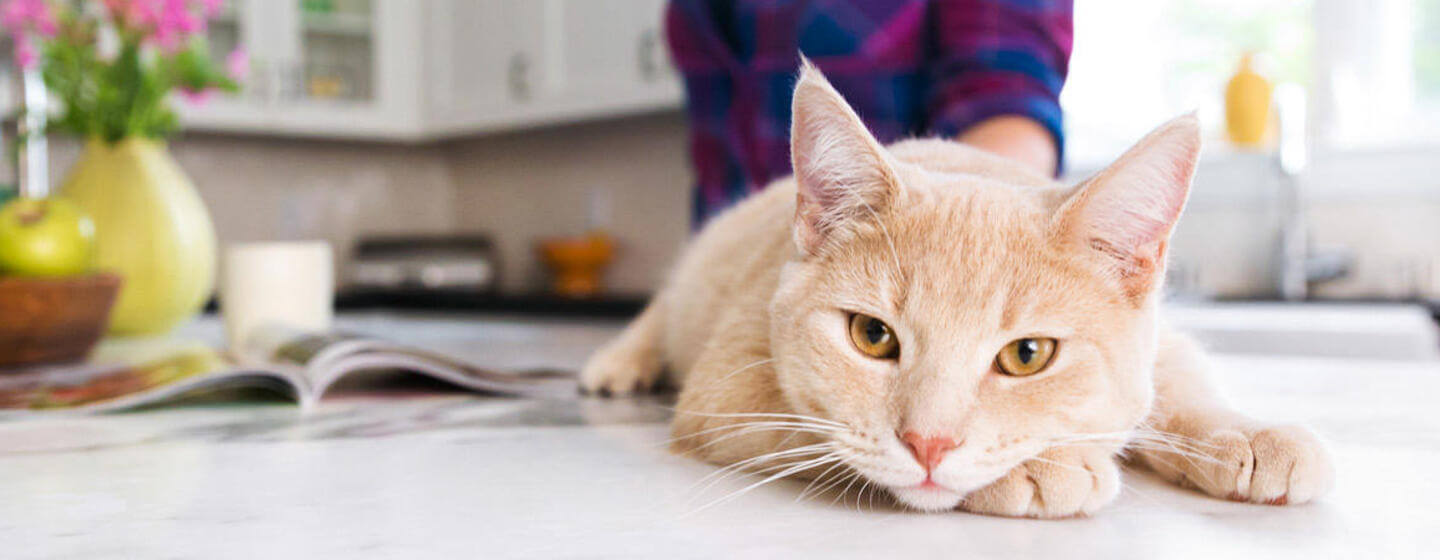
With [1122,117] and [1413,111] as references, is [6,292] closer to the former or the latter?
[1122,117]

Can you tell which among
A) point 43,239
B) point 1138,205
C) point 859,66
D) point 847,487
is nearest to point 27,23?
point 43,239

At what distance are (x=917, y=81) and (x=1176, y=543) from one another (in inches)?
49.1

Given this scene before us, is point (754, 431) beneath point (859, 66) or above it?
beneath

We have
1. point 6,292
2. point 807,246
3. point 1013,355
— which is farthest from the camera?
point 6,292

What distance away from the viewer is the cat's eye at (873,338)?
749mm

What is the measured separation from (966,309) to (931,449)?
0.11 metres

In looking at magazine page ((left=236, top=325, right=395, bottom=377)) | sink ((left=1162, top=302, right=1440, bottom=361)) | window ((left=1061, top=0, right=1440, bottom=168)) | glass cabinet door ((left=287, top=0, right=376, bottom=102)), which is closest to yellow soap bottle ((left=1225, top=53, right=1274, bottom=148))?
window ((left=1061, top=0, right=1440, bottom=168))

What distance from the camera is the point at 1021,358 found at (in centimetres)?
72

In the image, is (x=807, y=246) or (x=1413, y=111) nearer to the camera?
(x=807, y=246)

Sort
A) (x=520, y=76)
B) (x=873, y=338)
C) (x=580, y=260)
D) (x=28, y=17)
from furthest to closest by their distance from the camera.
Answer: (x=580, y=260), (x=520, y=76), (x=28, y=17), (x=873, y=338)

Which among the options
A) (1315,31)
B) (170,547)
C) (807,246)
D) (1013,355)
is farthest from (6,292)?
(1315,31)

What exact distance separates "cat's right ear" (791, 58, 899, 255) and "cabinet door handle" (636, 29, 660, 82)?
8.37 ft

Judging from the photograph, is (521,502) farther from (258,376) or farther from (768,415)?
(258,376)

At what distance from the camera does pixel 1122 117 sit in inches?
120
